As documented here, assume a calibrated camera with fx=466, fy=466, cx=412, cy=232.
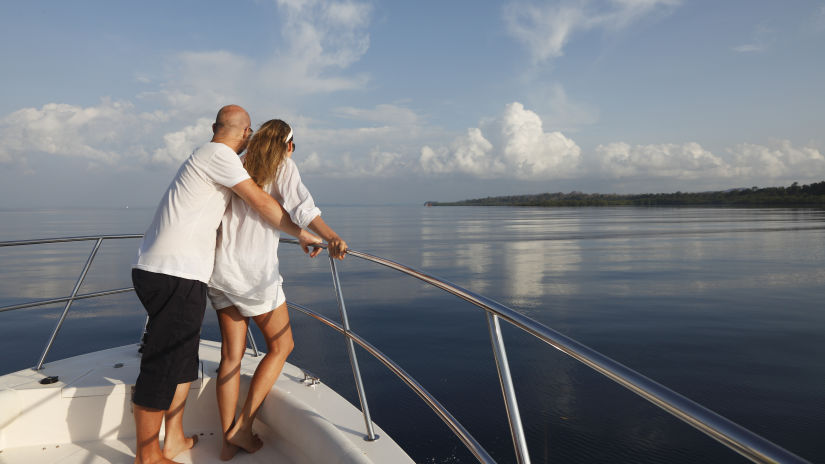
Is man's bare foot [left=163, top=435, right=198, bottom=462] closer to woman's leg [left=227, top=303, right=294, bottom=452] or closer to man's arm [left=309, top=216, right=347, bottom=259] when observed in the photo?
woman's leg [left=227, top=303, right=294, bottom=452]

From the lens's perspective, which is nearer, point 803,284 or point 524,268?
point 803,284

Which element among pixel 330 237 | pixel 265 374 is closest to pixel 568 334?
pixel 265 374

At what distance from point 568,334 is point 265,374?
548 centimetres

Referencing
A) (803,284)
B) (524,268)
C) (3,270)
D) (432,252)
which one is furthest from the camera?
(432,252)

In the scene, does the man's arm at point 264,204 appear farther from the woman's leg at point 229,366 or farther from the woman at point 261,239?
the woman's leg at point 229,366

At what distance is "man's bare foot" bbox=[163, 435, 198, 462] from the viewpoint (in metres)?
1.85

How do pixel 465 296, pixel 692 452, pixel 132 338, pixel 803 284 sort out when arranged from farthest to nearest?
pixel 803 284 < pixel 132 338 < pixel 692 452 < pixel 465 296

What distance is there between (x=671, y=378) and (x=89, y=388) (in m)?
5.00

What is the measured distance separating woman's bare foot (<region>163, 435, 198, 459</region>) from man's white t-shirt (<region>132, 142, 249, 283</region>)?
0.75 meters

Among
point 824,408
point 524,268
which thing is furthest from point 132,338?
point 524,268

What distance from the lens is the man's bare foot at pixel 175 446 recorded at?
1.85 meters

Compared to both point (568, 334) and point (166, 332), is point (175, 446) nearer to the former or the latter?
point (166, 332)

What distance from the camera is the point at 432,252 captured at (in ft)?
51.4

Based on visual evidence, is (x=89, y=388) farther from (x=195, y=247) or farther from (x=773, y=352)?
(x=773, y=352)
